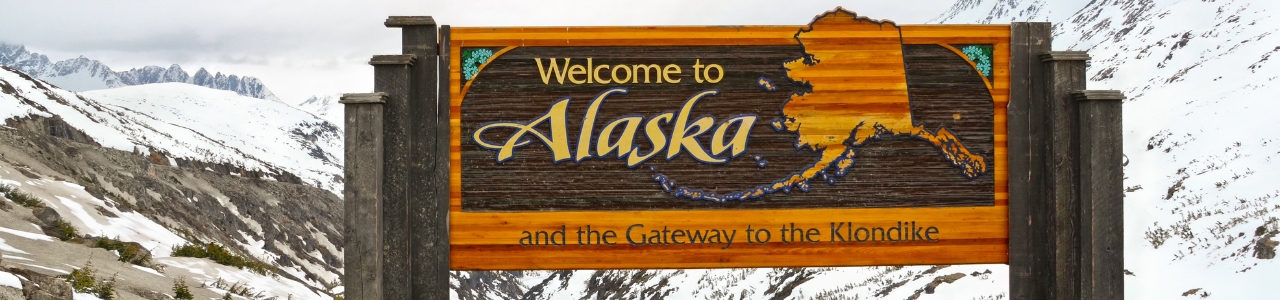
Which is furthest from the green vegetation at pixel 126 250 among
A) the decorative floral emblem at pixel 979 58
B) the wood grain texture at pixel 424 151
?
the decorative floral emblem at pixel 979 58

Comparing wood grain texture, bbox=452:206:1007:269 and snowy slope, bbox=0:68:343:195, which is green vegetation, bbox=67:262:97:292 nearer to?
wood grain texture, bbox=452:206:1007:269

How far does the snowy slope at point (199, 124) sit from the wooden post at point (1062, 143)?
130 feet

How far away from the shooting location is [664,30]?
5.58 m

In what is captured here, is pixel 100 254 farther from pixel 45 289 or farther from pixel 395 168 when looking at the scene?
pixel 395 168

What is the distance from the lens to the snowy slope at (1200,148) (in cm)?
1063

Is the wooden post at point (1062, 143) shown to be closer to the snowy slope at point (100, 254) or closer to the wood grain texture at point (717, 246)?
the wood grain texture at point (717, 246)

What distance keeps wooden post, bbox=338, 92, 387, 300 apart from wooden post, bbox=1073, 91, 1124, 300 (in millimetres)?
4696

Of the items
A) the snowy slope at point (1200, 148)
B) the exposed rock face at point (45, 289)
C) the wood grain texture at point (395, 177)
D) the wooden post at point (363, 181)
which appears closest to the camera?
the wooden post at point (363, 181)

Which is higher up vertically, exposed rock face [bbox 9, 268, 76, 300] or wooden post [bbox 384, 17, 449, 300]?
wooden post [bbox 384, 17, 449, 300]

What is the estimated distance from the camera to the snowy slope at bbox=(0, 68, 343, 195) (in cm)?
4253

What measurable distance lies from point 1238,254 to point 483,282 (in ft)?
160

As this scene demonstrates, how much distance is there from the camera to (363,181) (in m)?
5.39

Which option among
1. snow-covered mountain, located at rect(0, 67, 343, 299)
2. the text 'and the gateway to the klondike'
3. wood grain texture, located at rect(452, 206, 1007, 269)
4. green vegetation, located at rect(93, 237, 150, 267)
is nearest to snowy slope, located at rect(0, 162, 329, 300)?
snow-covered mountain, located at rect(0, 67, 343, 299)

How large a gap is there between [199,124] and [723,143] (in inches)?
5564
